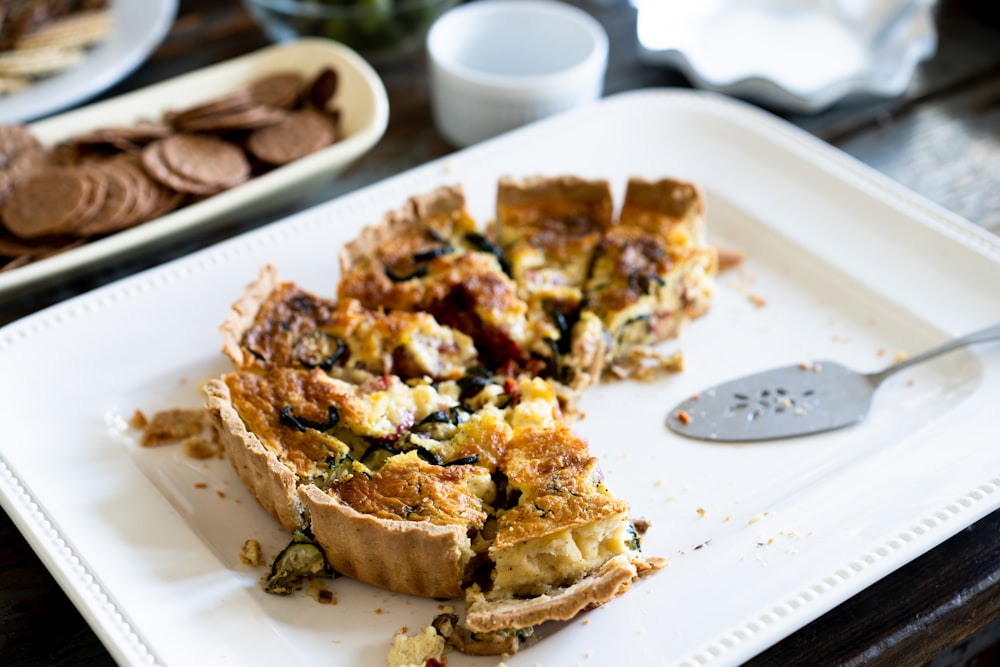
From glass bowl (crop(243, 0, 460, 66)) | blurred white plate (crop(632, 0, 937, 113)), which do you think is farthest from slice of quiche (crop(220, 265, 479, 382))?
blurred white plate (crop(632, 0, 937, 113))

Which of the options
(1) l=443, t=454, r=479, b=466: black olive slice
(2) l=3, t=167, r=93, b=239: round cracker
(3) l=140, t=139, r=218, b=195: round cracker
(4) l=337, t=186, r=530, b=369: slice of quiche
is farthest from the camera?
(3) l=140, t=139, r=218, b=195: round cracker

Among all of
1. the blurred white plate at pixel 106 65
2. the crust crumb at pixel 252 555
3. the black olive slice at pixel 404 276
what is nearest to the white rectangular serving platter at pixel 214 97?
the blurred white plate at pixel 106 65

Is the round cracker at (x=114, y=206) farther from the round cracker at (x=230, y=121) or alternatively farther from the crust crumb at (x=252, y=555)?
the crust crumb at (x=252, y=555)

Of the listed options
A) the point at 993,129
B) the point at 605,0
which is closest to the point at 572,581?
the point at 993,129

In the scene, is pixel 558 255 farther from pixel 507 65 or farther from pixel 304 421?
pixel 507 65

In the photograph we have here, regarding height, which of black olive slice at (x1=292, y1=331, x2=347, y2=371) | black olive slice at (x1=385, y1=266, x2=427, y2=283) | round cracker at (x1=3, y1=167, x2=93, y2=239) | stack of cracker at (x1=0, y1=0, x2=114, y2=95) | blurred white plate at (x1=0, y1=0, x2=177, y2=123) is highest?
stack of cracker at (x1=0, y1=0, x2=114, y2=95)

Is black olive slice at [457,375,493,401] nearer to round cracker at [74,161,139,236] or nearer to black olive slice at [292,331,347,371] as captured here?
black olive slice at [292,331,347,371]
